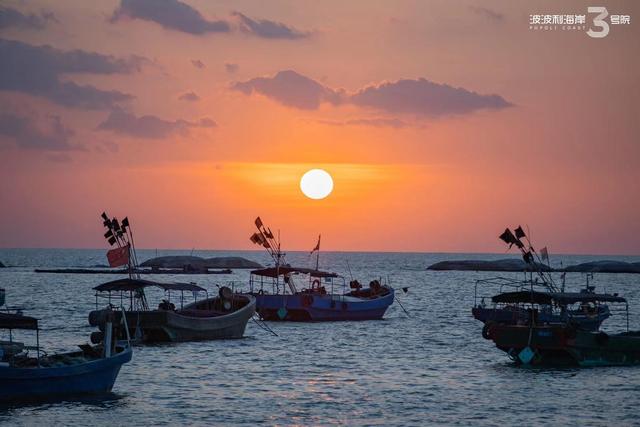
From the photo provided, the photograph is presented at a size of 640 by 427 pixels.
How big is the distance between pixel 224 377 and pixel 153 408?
9043mm

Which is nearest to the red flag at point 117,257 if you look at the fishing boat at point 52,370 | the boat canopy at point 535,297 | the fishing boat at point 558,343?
the fishing boat at point 52,370

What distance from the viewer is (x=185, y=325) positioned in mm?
55750

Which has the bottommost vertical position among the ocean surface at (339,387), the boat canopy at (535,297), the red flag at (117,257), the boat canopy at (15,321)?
the ocean surface at (339,387)

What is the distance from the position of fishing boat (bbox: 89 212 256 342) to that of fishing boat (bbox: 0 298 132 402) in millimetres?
10538

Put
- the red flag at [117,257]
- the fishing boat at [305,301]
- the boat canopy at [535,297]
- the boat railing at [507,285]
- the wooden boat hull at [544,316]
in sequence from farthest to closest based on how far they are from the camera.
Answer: the fishing boat at [305,301] < the wooden boat hull at [544,316] < the boat railing at [507,285] < the boat canopy at [535,297] < the red flag at [117,257]

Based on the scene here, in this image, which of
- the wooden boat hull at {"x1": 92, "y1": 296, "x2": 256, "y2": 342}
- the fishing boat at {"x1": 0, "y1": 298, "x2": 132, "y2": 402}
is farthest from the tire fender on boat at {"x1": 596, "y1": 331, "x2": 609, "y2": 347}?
the fishing boat at {"x1": 0, "y1": 298, "x2": 132, "y2": 402}

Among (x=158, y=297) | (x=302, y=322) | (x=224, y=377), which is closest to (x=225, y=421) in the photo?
(x=224, y=377)

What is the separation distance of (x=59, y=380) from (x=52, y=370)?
1.96 feet

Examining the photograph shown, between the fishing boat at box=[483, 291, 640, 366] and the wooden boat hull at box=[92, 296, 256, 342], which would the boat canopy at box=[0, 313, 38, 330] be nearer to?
the wooden boat hull at box=[92, 296, 256, 342]

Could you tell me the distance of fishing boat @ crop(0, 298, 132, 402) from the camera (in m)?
33.3

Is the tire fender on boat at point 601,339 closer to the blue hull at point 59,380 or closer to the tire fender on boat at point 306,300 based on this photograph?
the blue hull at point 59,380

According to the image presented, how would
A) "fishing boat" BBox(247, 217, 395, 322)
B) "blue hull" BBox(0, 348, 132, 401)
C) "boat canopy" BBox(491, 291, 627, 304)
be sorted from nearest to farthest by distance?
"blue hull" BBox(0, 348, 132, 401), "boat canopy" BBox(491, 291, 627, 304), "fishing boat" BBox(247, 217, 395, 322)

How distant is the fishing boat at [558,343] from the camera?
45.9 metres

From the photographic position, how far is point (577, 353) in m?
46.3
